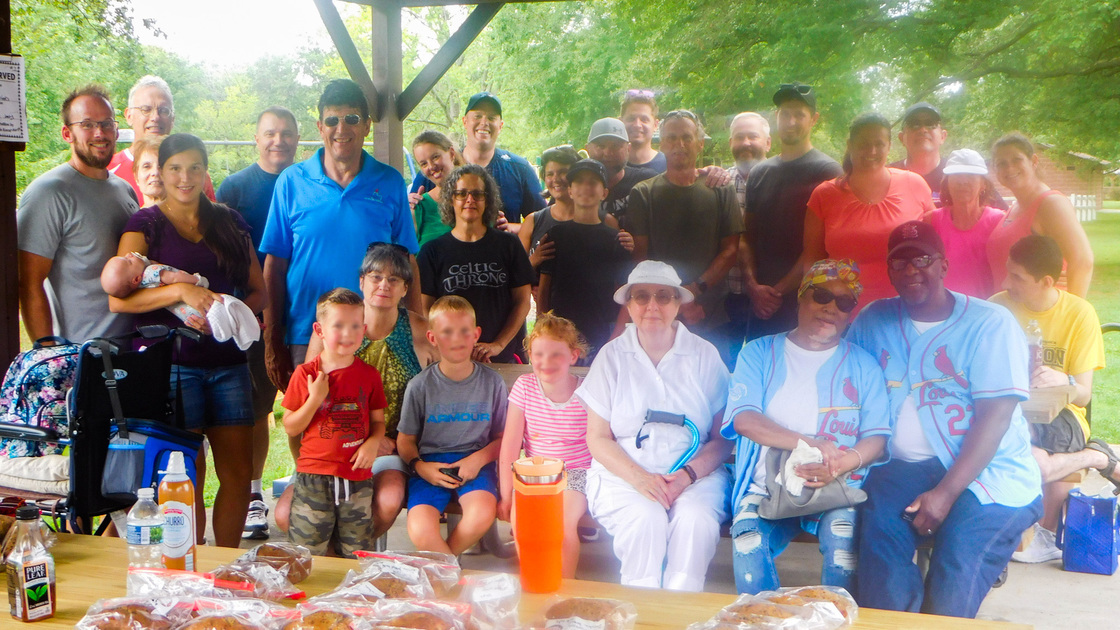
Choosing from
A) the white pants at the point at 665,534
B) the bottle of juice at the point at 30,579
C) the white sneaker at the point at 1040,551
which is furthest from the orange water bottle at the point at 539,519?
the white sneaker at the point at 1040,551

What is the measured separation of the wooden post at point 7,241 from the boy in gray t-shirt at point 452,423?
1.37m

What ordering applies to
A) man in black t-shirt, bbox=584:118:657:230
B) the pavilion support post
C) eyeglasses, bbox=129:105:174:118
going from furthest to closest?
the pavilion support post → man in black t-shirt, bbox=584:118:657:230 → eyeglasses, bbox=129:105:174:118

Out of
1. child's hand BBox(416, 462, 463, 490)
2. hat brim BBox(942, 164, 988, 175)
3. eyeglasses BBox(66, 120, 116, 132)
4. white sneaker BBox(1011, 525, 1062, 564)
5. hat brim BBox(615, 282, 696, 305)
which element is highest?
eyeglasses BBox(66, 120, 116, 132)

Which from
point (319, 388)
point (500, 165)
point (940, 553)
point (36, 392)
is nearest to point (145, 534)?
point (319, 388)

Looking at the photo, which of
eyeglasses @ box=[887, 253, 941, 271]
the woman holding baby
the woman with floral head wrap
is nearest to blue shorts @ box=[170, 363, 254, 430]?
the woman holding baby

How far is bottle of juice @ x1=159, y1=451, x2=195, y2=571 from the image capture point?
1537 millimetres

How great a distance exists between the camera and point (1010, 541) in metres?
2.38

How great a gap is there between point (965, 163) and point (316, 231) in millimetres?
2331

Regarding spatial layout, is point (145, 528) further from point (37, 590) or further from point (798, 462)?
point (798, 462)

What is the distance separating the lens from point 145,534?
1.53 metres

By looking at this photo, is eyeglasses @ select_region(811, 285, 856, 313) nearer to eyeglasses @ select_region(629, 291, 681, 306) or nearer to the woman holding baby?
eyeglasses @ select_region(629, 291, 681, 306)

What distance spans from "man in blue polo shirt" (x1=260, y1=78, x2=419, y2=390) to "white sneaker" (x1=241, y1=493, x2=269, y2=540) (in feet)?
2.02

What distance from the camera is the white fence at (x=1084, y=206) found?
271 cm

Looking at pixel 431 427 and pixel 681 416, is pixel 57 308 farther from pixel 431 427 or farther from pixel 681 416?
pixel 681 416
